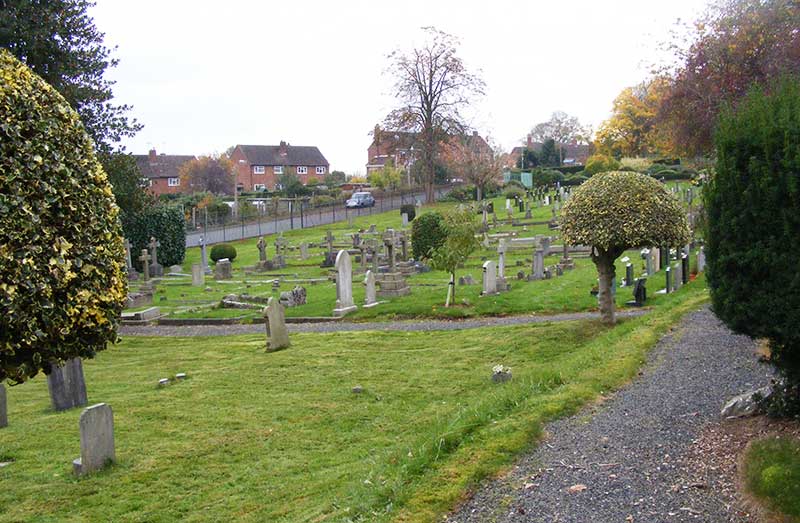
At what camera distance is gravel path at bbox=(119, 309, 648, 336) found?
1839 cm

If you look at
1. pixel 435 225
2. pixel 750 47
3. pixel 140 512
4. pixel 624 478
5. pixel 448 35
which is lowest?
pixel 140 512

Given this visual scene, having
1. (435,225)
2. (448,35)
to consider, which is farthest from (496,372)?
(448,35)

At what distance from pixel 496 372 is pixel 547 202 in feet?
154

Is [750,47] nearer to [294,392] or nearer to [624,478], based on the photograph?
[294,392]

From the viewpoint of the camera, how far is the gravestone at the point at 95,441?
30.1ft

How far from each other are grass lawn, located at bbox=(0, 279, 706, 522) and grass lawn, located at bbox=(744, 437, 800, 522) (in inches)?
79.4

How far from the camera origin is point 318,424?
10875 millimetres

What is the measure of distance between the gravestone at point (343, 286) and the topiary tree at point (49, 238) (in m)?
13.9

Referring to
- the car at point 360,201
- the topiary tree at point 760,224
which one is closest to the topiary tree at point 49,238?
the topiary tree at point 760,224

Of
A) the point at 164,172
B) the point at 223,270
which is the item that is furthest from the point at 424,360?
the point at 164,172

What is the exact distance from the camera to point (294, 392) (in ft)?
42.2

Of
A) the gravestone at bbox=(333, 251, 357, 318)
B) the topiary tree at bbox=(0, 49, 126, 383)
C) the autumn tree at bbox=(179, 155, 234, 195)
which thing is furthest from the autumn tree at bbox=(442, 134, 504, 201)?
the topiary tree at bbox=(0, 49, 126, 383)

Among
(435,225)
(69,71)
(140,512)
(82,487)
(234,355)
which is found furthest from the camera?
(435,225)

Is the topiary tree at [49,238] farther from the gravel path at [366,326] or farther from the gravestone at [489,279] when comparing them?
the gravestone at [489,279]
